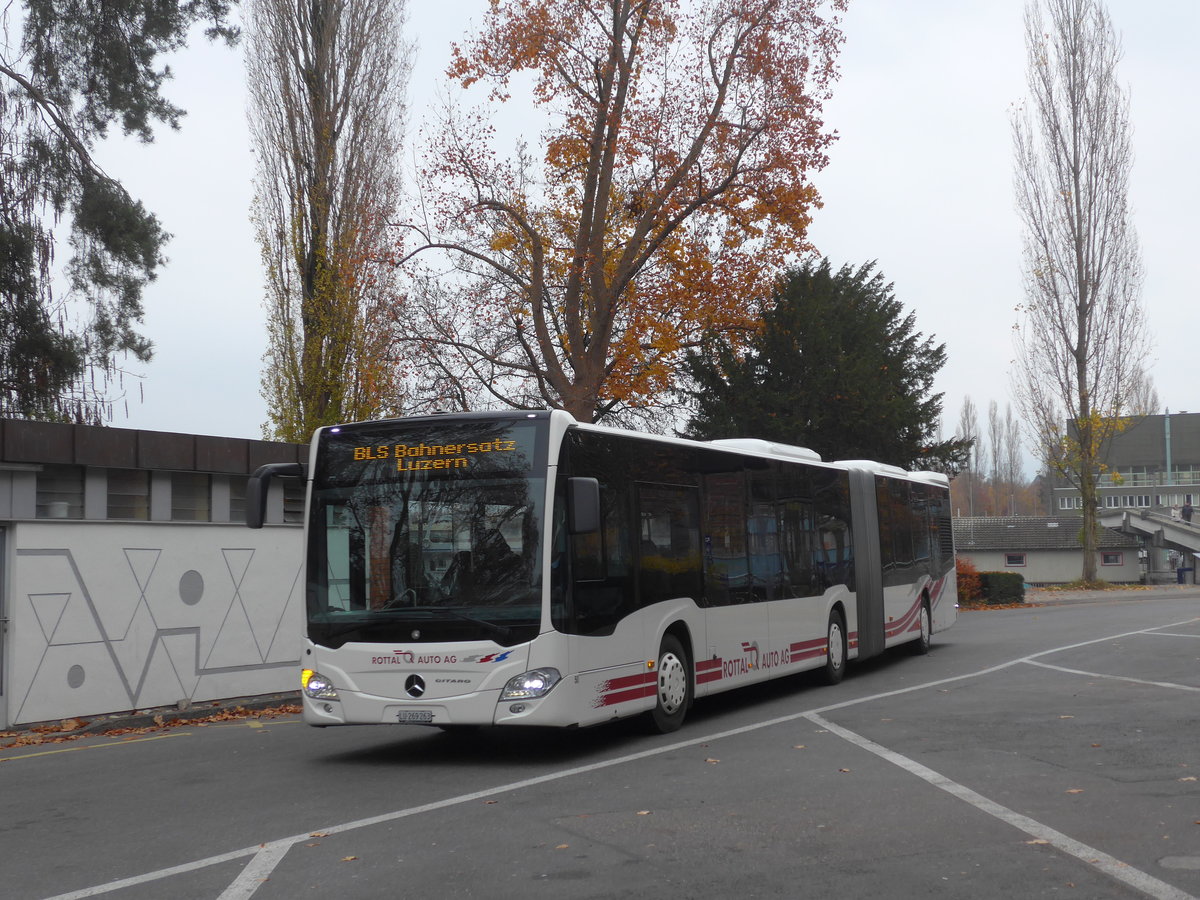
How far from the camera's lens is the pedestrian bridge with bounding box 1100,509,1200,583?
68875 millimetres

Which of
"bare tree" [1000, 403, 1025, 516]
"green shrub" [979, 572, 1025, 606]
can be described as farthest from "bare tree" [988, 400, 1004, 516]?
"green shrub" [979, 572, 1025, 606]

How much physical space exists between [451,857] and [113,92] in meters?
18.7

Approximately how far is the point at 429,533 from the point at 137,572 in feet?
21.5

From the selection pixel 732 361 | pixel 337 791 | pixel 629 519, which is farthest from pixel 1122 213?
pixel 337 791

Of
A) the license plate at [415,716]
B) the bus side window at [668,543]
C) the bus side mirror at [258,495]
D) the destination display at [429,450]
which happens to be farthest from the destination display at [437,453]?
the license plate at [415,716]

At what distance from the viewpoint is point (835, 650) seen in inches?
664

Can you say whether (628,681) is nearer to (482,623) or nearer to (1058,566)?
(482,623)

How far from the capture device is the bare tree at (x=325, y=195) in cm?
2992

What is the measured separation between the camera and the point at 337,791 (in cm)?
912

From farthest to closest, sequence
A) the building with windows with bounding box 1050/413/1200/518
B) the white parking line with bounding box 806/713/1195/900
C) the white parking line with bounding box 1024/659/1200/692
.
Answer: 1. the building with windows with bounding box 1050/413/1200/518
2. the white parking line with bounding box 1024/659/1200/692
3. the white parking line with bounding box 806/713/1195/900

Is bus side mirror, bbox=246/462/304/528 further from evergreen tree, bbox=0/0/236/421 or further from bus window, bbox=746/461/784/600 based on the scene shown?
evergreen tree, bbox=0/0/236/421

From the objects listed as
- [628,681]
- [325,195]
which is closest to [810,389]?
[325,195]

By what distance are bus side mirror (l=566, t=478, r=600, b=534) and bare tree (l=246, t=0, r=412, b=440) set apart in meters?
19.0

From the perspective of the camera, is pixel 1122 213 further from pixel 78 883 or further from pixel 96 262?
pixel 78 883
